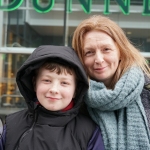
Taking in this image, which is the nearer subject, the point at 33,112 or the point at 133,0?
the point at 33,112

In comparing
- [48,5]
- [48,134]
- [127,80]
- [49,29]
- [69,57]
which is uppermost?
[48,5]

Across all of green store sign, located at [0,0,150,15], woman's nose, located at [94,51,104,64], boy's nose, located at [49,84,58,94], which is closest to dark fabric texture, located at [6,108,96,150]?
boy's nose, located at [49,84,58,94]

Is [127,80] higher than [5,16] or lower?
lower

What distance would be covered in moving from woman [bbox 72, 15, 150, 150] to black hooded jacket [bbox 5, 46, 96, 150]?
0.08 meters

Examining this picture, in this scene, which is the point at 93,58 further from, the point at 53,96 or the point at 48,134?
the point at 48,134

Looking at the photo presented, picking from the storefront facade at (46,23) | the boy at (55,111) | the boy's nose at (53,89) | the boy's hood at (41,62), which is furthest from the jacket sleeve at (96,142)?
the storefront facade at (46,23)

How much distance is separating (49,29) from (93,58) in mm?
3704

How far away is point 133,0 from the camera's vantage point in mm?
4867

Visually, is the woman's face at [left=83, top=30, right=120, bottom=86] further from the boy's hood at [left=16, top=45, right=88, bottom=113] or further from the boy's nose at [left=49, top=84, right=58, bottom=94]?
the boy's nose at [left=49, top=84, right=58, bottom=94]

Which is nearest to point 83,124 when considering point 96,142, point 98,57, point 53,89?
point 96,142

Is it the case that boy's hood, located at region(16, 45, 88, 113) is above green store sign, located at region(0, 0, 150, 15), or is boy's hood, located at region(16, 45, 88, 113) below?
below

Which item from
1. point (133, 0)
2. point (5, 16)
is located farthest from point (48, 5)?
point (133, 0)

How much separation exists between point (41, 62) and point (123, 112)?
1.53 ft

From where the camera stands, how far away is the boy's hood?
127 cm
